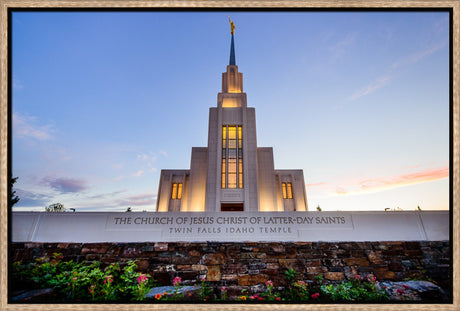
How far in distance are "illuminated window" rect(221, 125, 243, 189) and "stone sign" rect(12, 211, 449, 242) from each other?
369 inches

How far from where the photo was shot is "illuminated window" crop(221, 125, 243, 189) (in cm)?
1459

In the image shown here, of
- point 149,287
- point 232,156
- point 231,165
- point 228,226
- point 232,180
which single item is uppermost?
point 232,156

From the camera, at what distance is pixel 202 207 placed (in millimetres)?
15648

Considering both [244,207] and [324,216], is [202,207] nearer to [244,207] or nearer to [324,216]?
[244,207]

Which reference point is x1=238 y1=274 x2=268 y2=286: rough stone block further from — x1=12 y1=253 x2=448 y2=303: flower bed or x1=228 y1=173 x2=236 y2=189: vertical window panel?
x1=228 y1=173 x2=236 y2=189: vertical window panel

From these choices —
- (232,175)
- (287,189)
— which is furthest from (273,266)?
(287,189)

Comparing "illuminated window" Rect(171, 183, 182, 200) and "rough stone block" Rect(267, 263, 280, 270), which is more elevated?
"illuminated window" Rect(171, 183, 182, 200)

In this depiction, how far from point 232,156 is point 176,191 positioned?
694cm

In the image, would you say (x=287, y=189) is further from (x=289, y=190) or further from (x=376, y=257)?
(x=376, y=257)

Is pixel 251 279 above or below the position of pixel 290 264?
below

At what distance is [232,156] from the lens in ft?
49.9

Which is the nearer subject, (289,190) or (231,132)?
(231,132)

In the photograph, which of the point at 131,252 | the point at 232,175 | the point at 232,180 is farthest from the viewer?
the point at 232,175

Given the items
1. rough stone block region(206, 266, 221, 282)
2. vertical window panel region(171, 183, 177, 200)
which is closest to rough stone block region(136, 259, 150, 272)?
rough stone block region(206, 266, 221, 282)
